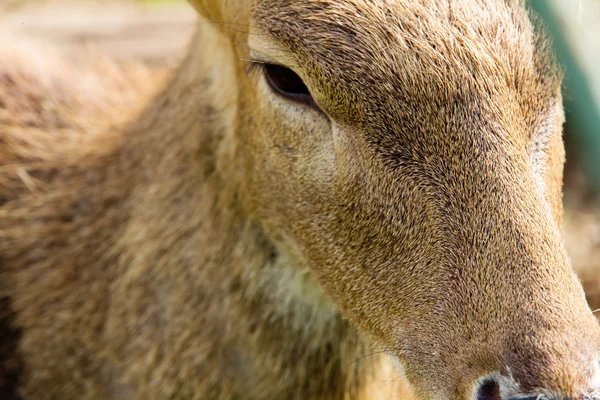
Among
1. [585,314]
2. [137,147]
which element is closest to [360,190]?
[585,314]

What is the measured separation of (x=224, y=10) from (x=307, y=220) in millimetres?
825

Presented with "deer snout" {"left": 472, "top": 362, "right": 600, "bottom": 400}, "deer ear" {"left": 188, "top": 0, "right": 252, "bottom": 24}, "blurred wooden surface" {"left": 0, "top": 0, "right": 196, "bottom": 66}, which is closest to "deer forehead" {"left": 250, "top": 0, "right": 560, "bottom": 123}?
"deer ear" {"left": 188, "top": 0, "right": 252, "bottom": 24}

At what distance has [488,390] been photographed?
83.1 inches

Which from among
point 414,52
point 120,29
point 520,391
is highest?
point 414,52

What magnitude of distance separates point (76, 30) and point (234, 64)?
3.79 meters

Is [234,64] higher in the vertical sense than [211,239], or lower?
higher

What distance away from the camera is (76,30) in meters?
6.43

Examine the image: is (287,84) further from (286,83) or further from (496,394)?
(496,394)

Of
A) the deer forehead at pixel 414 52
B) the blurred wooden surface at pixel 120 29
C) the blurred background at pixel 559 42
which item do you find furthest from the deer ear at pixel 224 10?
the blurred wooden surface at pixel 120 29

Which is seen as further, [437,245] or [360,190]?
[360,190]

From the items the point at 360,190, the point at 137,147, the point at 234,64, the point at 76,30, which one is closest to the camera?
the point at 360,190

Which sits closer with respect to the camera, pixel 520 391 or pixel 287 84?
→ pixel 520 391

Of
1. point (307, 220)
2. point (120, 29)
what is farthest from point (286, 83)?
point (120, 29)

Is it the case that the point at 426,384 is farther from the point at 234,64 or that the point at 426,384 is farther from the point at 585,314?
the point at 234,64
